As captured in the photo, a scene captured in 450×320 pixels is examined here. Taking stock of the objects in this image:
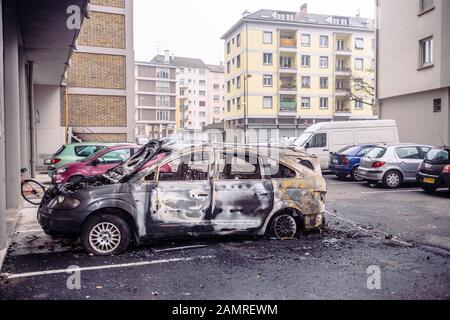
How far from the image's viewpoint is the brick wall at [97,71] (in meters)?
25.8

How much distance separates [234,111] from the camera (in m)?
56.6

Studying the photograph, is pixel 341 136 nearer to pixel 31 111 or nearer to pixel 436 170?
pixel 436 170

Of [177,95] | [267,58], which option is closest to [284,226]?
[267,58]

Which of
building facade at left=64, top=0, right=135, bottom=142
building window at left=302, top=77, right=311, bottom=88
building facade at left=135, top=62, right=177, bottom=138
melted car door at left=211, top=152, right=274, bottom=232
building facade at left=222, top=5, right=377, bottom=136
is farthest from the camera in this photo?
building facade at left=135, top=62, right=177, bottom=138

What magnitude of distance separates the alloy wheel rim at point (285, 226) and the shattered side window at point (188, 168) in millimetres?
1456

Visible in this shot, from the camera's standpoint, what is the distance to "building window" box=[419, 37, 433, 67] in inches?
806

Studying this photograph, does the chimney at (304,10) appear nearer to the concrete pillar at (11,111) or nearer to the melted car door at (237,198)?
the concrete pillar at (11,111)

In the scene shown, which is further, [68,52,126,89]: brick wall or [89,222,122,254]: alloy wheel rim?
[68,52,126,89]: brick wall

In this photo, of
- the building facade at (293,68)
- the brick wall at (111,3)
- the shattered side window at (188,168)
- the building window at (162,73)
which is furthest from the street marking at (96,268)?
the building window at (162,73)

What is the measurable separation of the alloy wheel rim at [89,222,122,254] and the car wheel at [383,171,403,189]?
10506mm

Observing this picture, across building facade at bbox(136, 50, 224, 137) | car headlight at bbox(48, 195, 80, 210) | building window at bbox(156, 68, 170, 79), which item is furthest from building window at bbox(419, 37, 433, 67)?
building window at bbox(156, 68, 170, 79)

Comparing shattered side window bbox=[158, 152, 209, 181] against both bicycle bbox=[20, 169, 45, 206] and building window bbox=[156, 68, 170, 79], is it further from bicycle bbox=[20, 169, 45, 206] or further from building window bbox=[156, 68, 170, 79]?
building window bbox=[156, 68, 170, 79]

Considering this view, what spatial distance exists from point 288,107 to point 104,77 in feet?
103

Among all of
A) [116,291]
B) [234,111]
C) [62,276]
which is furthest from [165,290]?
[234,111]
